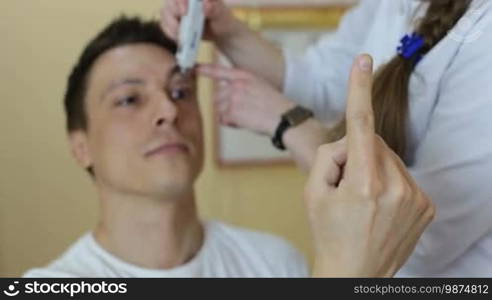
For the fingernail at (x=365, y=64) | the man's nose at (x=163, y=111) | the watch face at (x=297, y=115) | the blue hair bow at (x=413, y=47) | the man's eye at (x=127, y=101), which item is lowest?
the man's nose at (x=163, y=111)

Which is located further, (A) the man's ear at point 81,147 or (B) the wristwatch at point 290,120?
(A) the man's ear at point 81,147

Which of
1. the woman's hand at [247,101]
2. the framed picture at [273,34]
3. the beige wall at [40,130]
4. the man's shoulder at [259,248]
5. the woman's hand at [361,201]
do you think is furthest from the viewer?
the framed picture at [273,34]

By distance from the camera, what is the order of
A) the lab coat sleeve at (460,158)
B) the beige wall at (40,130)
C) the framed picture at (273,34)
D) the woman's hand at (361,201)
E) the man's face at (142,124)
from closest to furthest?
the woman's hand at (361,201) → the lab coat sleeve at (460,158) → the beige wall at (40,130) → the man's face at (142,124) → the framed picture at (273,34)

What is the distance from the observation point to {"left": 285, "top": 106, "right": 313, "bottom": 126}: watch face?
1.02 meters

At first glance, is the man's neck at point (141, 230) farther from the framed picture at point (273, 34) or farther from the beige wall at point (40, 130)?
the framed picture at point (273, 34)

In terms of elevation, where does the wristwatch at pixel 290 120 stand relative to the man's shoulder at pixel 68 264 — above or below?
above

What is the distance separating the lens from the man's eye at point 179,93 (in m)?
1.23

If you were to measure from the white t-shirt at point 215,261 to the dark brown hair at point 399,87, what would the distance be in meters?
0.46

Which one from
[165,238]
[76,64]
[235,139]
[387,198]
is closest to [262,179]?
[235,139]

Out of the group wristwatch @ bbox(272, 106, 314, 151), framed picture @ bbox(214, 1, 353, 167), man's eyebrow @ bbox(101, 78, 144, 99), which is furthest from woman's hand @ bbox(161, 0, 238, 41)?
framed picture @ bbox(214, 1, 353, 167)

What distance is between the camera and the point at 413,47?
84 centimetres

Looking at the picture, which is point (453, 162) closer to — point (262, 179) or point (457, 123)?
point (457, 123)

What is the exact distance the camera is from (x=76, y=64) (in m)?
1.21

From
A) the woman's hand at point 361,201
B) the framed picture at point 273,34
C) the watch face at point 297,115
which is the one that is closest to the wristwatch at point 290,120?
the watch face at point 297,115
